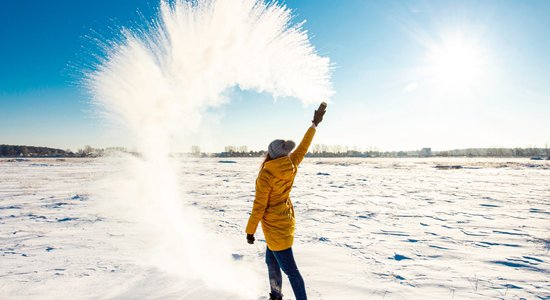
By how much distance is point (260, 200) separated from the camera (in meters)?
2.61

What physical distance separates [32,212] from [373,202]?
32.6 ft

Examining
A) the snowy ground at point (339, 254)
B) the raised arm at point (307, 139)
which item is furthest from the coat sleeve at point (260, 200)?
the snowy ground at point (339, 254)

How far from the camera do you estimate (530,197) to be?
429 inches

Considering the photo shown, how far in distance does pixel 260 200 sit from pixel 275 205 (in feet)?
0.57

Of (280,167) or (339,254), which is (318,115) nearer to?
(280,167)

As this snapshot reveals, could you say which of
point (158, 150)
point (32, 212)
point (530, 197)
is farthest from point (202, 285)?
point (530, 197)

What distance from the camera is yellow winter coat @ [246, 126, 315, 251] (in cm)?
258

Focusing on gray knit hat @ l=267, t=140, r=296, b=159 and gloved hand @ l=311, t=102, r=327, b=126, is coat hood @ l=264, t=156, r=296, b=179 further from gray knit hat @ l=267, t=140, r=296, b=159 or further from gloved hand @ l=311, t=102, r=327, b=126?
gloved hand @ l=311, t=102, r=327, b=126

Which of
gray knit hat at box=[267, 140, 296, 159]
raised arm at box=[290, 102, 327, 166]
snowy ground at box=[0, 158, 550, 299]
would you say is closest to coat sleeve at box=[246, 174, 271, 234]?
gray knit hat at box=[267, 140, 296, 159]

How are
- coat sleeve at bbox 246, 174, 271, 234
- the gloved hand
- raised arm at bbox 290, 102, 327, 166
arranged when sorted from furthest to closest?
the gloved hand < raised arm at bbox 290, 102, 327, 166 < coat sleeve at bbox 246, 174, 271, 234

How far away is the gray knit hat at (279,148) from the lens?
2.68 meters

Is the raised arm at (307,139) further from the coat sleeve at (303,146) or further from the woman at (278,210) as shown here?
the woman at (278,210)

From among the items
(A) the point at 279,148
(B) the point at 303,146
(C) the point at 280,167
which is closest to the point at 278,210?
(C) the point at 280,167

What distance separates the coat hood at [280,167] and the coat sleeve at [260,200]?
0.09m
